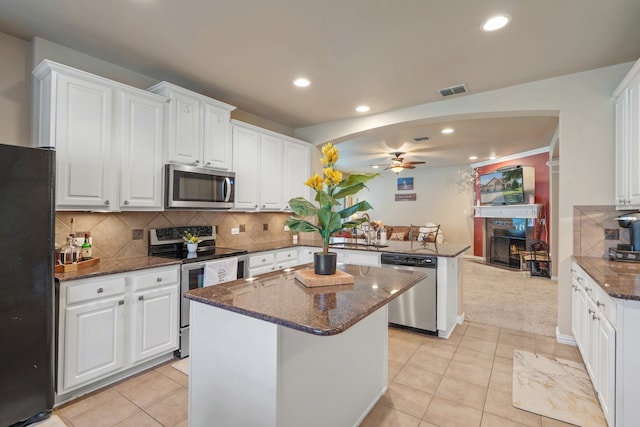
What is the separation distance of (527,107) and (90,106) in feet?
13.2

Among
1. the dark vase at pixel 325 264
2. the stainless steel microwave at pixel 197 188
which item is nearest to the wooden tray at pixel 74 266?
the stainless steel microwave at pixel 197 188

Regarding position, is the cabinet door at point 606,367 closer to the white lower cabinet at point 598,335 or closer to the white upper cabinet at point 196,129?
the white lower cabinet at point 598,335

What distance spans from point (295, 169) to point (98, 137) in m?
2.49

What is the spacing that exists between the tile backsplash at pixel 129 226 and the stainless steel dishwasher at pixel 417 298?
1.98 meters

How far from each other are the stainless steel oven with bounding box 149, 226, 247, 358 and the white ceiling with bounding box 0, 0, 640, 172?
159cm

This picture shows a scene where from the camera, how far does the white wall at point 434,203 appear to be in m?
8.95

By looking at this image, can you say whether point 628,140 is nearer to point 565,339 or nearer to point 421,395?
point 565,339

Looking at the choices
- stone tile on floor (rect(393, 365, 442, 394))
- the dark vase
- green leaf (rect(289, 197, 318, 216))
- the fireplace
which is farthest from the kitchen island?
the fireplace

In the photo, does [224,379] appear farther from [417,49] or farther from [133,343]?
[417,49]

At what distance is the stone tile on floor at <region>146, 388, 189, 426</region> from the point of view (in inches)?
78.2

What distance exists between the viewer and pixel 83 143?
236 cm

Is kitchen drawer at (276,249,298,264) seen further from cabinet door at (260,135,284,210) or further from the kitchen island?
the kitchen island

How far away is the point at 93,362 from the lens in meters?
2.18

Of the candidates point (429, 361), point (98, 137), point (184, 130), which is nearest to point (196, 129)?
point (184, 130)
